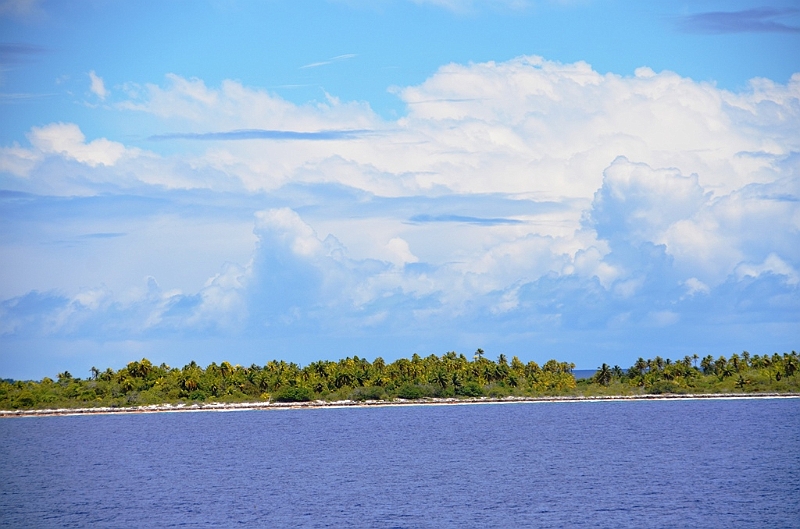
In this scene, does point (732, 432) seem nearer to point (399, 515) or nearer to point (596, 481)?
point (596, 481)

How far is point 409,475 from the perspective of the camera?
10056 cm

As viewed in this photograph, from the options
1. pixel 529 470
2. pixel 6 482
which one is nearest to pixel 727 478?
pixel 529 470

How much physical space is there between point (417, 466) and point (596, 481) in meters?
23.0

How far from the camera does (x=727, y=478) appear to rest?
95.1 meters

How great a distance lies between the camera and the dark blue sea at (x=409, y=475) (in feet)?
242

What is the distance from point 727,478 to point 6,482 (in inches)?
2849

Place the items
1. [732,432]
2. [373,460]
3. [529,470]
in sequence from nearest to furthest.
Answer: [529,470], [373,460], [732,432]

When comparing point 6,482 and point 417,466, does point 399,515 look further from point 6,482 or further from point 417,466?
point 6,482

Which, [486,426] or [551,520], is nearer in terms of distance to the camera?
[551,520]

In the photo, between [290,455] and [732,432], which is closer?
[290,455]

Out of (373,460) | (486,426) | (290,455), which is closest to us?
(373,460)

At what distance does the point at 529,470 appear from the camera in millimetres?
104375

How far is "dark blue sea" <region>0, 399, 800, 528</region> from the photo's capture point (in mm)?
73688

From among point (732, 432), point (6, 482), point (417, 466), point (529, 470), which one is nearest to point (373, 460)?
point (417, 466)
